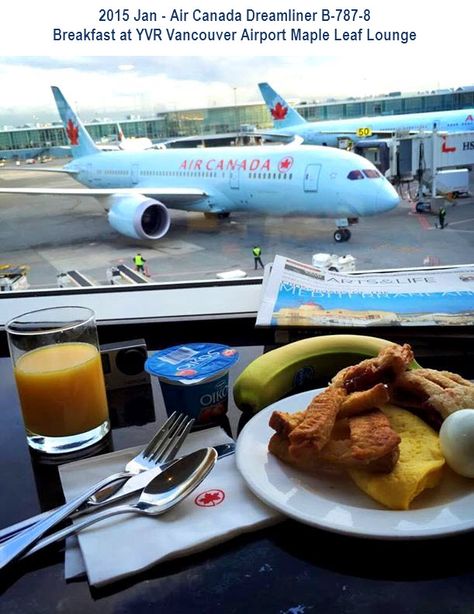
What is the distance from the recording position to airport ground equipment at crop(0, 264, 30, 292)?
1.11 metres

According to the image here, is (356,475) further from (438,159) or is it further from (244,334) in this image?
(438,159)

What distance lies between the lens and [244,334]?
773mm

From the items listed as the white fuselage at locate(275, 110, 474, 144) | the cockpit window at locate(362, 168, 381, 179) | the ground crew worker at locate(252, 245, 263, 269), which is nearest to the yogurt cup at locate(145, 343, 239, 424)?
the ground crew worker at locate(252, 245, 263, 269)

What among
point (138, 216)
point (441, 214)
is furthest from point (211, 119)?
point (138, 216)

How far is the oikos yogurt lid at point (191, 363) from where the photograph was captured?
461mm

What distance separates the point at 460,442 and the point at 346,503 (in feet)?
0.26

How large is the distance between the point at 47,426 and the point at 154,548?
178mm

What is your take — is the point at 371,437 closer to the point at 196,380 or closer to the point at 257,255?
the point at 196,380

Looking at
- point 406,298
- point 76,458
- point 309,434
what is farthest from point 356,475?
point 406,298

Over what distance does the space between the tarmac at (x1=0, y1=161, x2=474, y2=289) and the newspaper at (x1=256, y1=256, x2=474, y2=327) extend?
16.1 inches

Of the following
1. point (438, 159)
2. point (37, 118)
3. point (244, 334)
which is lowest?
point (244, 334)

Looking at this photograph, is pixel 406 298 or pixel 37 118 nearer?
pixel 406 298

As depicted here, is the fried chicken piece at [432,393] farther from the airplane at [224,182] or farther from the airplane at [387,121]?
the airplane at [224,182]

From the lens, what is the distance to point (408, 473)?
329 mm
